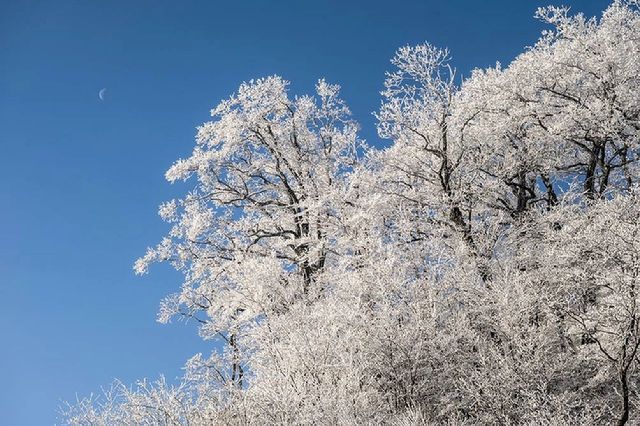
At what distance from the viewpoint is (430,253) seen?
21.1 meters

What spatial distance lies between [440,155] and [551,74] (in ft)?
18.6

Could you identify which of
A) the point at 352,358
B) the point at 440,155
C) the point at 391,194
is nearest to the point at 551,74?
the point at 440,155

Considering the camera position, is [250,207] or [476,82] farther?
[250,207]

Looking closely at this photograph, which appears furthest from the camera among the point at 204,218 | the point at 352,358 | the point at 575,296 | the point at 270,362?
the point at 204,218

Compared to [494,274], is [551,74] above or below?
above

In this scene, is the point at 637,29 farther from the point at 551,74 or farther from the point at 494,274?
the point at 494,274

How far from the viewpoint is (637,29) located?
2473 cm

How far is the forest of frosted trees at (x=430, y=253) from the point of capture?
1675 centimetres

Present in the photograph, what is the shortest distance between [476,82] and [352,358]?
13211 millimetres

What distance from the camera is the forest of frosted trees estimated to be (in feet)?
55.0

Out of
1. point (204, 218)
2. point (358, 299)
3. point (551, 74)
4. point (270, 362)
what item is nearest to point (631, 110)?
point (551, 74)

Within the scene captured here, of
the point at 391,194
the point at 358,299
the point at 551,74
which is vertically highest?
the point at 551,74

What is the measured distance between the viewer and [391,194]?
24688mm

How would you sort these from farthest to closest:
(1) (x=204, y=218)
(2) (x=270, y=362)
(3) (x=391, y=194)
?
1. (1) (x=204, y=218)
2. (3) (x=391, y=194)
3. (2) (x=270, y=362)
